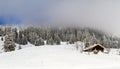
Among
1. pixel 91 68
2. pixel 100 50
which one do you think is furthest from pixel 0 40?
pixel 91 68

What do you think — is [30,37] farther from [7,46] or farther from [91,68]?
[91,68]

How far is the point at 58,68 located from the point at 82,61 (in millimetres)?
9803

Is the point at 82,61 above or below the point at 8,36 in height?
below

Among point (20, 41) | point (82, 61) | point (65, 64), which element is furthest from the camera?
point (20, 41)

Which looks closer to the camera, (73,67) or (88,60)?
(73,67)

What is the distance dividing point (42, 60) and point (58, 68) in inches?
381

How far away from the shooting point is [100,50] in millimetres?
76000

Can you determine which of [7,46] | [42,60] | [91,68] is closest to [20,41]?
[7,46]

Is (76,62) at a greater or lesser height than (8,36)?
lesser

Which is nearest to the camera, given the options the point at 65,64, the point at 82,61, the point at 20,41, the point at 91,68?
the point at 91,68

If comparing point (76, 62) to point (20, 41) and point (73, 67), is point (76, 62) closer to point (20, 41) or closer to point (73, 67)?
point (73, 67)

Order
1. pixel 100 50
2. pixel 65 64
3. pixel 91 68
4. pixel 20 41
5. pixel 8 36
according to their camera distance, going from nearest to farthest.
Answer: pixel 91 68
pixel 65 64
pixel 100 50
pixel 8 36
pixel 20 41

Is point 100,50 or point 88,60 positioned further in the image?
point 100,50

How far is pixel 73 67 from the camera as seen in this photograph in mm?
41000
